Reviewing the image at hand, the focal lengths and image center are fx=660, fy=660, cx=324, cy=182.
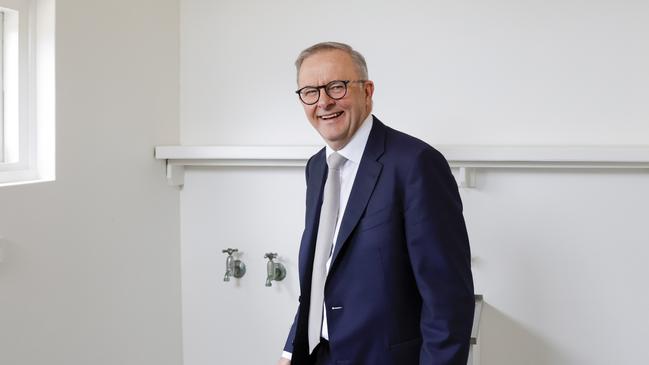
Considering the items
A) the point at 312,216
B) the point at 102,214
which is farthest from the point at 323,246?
the point at 102,214

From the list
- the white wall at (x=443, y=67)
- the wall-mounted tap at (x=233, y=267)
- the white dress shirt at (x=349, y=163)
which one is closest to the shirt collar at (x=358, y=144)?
the white dress shirt at (x=349, y=163)

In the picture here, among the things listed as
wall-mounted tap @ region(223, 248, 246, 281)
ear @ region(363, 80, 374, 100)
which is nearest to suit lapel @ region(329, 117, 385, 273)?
ear @ region(363, 80, 374, 100)

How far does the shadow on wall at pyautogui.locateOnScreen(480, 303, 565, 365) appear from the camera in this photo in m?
2.17

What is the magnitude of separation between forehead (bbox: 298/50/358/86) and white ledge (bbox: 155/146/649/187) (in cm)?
76

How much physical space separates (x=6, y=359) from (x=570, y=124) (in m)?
1.79

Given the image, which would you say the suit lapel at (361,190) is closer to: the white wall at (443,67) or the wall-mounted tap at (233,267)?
the white wall at (443,67)

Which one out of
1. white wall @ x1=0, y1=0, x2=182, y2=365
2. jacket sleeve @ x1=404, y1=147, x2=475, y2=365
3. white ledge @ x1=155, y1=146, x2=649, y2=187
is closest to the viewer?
jacket sleeve @ x1=404, y1=147, x2=475, y2=365

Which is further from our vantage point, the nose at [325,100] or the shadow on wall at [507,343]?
the shadow on wall at [507,343]

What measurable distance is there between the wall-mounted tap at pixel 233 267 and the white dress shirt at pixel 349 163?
1034mm

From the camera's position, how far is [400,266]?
4.42 ft

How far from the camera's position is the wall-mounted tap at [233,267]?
244 centimetres

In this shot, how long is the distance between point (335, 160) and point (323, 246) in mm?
193

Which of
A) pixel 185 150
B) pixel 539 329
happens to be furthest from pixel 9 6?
pixel 539 329

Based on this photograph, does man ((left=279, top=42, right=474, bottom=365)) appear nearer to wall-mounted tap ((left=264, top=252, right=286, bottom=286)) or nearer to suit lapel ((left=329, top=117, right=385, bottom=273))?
suit lapel ((left=329, top=117, right=385, bottom=273))
